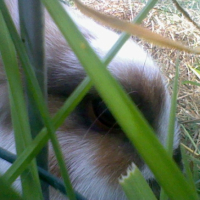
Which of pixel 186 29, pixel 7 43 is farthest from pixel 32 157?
pixel 186 29

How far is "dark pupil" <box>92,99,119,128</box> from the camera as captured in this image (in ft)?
2.97

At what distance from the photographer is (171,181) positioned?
27cm

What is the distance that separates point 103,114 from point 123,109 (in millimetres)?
→ 658

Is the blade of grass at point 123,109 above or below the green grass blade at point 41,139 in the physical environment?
above

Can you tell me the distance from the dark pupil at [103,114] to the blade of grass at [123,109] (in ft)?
2.08

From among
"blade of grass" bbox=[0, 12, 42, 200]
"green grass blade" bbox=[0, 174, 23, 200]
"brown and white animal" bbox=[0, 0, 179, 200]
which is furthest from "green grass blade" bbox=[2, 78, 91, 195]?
"brown and white animal" bbox=[0, 0, 179, 200]

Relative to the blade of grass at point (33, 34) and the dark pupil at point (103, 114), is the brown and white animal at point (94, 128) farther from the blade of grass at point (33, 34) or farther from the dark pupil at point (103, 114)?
the blade of grass at point (33, 34)

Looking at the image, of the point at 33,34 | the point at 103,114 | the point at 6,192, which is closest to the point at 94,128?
the point at 103,114

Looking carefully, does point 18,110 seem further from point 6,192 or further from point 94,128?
point 94,128

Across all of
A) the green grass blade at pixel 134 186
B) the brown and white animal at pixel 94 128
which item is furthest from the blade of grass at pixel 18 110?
the brown and white animal at pixel 94 128

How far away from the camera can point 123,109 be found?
253 mm

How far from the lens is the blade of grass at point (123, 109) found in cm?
25

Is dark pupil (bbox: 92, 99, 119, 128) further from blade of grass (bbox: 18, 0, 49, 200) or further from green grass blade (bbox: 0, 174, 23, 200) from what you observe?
green grass blade (bbox: 0, 174, 23, 200)

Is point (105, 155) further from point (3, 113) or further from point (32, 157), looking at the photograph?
point (32, 157)
